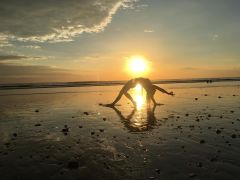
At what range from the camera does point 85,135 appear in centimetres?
1569

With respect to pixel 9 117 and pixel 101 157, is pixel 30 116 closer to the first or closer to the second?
pixel 9 117

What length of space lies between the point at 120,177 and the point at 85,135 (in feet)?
21.3

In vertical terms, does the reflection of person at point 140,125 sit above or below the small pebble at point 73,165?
above

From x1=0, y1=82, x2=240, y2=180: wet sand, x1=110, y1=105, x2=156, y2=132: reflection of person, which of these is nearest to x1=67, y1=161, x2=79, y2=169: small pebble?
x1=0, y1=82, x2=240, y2=180: wet sand

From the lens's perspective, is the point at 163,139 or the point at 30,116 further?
the point at 30,116

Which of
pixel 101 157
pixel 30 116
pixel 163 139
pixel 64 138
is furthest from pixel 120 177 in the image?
pixel 30 116

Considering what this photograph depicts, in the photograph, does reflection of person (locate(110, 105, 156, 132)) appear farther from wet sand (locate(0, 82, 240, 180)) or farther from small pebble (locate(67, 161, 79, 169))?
small pebble (locate(67, 161, 79, 169))

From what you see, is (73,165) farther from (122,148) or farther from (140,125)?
(140,125)

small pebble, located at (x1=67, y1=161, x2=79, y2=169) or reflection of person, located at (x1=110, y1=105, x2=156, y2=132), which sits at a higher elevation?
reflection of person, located at (x1=110, y1=105, x2=156, y2=132)

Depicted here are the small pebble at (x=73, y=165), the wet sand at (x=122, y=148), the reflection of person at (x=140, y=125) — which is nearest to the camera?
the wet sand at (x=122, y=148)

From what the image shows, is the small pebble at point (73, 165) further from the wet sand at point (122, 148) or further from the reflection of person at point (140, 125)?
the reflection of person at point (140, 125)

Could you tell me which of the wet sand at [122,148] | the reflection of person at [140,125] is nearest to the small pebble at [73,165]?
the wet sand at [122,148]

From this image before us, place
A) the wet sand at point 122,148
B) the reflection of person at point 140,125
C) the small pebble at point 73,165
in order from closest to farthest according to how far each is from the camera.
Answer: the wet sand at point 122,148 < the small pebble at point 73,165 < the reflection of person at point 140,125

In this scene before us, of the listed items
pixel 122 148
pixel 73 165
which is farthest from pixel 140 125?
pixel 73 165
